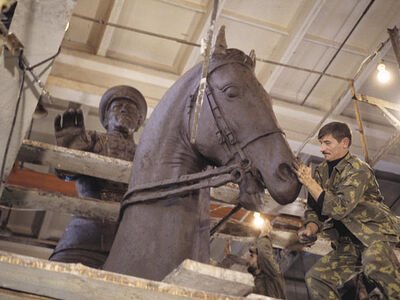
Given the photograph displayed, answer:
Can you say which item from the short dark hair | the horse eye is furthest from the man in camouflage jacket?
the horse eye

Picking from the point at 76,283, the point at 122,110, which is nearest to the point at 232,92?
the point at 76,283

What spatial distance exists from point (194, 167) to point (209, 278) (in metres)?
1.31

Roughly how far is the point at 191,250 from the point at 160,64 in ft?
23.7

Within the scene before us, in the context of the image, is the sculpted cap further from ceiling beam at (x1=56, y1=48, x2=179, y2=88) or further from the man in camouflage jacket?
ceiling beam at (x1=56, y1=48, x2=179, y2=88)

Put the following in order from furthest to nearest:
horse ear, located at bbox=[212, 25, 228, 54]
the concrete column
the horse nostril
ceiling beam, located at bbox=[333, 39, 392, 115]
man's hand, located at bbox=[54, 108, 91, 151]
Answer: ceiling beam, located at bbox=[333, 39, 392, 115]
man's hand, located at bbox=[54, 108, 91, 151]
horse ear, located at bbox=[212, 25, 228, 54]
the concrete column
the horse nostril

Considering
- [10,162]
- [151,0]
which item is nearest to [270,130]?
[10,162]

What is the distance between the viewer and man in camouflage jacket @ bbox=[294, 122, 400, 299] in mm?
3379

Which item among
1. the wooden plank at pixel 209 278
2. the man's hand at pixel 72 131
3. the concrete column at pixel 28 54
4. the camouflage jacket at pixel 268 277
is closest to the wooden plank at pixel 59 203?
the man's hand at pixel 72 131

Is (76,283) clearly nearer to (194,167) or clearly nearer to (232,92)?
(194,167)

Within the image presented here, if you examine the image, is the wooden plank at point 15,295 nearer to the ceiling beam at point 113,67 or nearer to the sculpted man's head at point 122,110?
the sculpted man's head at point 122,110

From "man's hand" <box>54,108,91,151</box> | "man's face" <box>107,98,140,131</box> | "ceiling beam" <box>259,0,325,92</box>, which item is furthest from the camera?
A: "ceiling beam" <box>259,0,325,92</box>

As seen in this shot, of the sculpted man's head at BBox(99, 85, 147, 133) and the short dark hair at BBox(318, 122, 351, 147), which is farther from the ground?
the sculpted man's head at BBox(99, 85, 147, 133)

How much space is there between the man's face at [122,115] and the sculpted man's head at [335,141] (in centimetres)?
212

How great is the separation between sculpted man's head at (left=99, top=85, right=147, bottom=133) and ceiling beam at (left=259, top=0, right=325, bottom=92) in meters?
4.23
